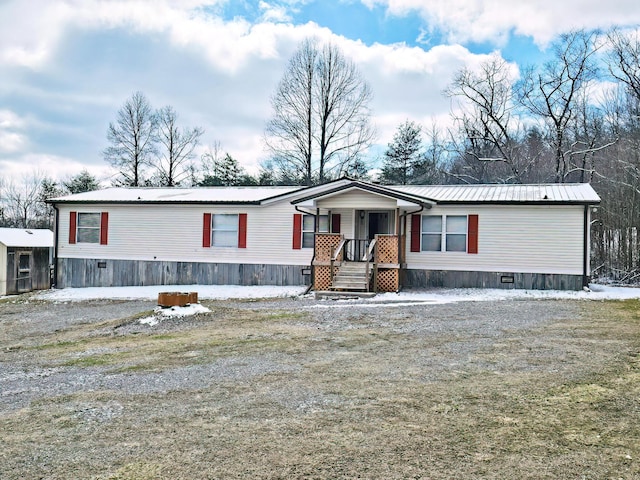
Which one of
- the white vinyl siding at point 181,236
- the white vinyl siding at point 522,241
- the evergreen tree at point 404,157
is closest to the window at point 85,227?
the white vinyl siding at point 181,236

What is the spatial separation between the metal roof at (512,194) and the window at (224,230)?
238 inches

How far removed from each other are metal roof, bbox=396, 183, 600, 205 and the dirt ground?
6.29 m

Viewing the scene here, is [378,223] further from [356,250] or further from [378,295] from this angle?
[378,295]

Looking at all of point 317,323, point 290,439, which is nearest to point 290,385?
point 290,439

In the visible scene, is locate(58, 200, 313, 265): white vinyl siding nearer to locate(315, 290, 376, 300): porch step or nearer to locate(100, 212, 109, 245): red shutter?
locate(100, 212, 109, 245): red shutter

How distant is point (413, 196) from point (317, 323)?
22.8 feet

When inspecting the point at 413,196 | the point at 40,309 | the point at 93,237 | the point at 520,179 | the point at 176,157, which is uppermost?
the point at 176,157

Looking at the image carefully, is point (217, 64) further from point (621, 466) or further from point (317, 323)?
point (621, 466)

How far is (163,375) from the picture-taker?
6.47 metres

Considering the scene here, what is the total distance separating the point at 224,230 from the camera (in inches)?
719

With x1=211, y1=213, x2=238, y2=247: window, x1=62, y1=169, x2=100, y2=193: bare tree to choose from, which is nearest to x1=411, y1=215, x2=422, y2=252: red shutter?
x1=211, y1=213, x2=238, y2=247: window

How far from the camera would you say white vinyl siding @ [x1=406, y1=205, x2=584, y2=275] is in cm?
1556

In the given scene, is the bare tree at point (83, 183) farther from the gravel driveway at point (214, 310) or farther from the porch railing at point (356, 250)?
the porch railing at point (356, 250)

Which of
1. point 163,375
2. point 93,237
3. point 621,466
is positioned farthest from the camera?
point 93,237
